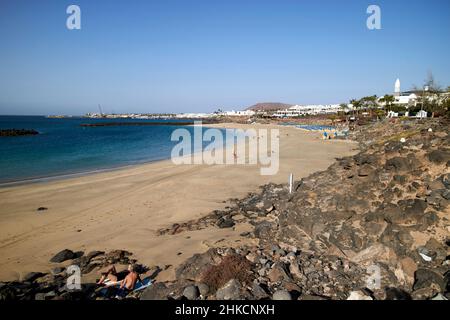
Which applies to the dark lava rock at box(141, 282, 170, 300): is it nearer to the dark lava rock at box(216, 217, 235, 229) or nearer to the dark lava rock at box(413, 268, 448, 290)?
the dark lava rock at box(216, 217, 235, 229)

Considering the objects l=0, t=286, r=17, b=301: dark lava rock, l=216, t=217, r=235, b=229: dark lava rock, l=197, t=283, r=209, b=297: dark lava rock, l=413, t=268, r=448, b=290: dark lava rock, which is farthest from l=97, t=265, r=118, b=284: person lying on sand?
l=413, t=268, r=448, b=290: dark lava rock

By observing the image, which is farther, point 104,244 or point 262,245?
point 104,244

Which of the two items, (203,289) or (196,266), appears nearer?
(203,289)

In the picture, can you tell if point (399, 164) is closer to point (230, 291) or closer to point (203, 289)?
point (230, 291)

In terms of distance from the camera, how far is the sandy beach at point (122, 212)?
27.4 feet

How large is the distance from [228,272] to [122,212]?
302 inches

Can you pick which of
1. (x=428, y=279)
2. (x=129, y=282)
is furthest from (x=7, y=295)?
(x=428, y=279)

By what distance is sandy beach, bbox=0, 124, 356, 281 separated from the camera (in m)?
8.34

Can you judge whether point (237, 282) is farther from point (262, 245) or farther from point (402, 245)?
point (402, 245)

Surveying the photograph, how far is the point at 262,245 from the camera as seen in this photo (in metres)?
7.75

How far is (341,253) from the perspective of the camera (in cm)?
669

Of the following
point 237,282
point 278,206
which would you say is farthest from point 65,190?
point 237,282

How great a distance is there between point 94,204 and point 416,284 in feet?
43.0

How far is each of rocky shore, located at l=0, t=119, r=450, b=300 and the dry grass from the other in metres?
0.02
